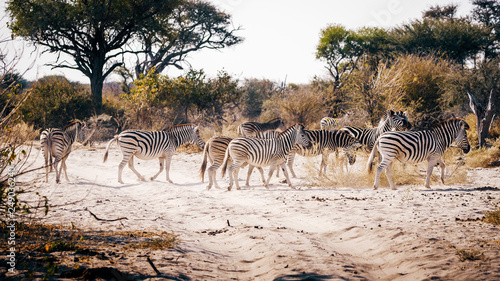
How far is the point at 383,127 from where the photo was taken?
10.7 meters

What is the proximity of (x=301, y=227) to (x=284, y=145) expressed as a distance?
4.07m

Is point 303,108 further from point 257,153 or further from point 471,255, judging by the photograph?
point 471,255

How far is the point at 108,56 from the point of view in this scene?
26078mm

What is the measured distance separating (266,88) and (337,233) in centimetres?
3361

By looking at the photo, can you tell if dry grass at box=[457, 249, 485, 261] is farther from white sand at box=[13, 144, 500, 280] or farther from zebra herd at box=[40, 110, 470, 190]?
zebra herd at box=[40, 110, 470, 190]

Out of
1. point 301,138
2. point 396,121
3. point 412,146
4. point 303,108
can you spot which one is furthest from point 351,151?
point 303,108

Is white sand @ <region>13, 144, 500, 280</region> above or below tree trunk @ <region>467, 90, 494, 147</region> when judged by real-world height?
below

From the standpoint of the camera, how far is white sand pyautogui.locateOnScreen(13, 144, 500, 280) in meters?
4.11

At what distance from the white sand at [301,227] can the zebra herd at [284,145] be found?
633mm

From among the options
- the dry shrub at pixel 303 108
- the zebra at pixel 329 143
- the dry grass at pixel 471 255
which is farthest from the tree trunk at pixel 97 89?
the dry grass at pixel 471 255

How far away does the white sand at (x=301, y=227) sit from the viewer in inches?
162

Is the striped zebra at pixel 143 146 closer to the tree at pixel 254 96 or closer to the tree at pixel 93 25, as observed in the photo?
the tree at pixel 93 25

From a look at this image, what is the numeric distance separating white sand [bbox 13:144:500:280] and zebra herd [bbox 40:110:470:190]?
2.08 ft

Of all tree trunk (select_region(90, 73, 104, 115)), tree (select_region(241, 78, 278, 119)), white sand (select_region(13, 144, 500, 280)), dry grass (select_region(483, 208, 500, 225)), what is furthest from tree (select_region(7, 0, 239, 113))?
dry grass (select_region(483, 208, 500, 225))
